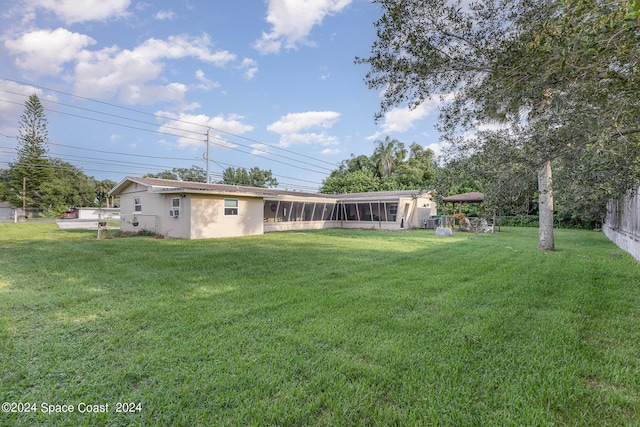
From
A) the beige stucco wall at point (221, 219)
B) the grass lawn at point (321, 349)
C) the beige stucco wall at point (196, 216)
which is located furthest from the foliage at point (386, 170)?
the grass lawn at point (321, 349)

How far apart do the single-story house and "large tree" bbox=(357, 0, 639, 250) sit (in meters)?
6.53

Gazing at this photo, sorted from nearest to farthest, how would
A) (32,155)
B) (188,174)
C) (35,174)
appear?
(32,155)
(35,174)
(188,174)

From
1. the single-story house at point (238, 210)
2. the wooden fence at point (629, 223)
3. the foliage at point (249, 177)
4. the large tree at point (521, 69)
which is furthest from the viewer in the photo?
the foliage at point (249, 177)

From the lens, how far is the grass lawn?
2021 millimetres

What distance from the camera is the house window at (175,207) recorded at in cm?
1375

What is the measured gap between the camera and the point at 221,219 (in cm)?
1436

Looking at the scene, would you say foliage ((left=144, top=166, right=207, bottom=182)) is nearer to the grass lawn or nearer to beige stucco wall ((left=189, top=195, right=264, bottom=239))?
beige stucco wall ((left=189, top=195, right=264, bottom=239))

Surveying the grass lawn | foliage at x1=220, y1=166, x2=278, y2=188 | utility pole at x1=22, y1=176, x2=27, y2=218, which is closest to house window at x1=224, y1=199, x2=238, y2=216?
the grass lawn

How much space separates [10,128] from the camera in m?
32.2

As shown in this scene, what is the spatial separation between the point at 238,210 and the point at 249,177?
2885 cm

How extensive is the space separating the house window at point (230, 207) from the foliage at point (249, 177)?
27786mm

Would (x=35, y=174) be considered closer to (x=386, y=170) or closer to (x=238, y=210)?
(x=238, y=210)

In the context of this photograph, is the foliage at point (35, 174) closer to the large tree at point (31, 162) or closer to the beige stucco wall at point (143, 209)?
the large tree at point (31, 162)

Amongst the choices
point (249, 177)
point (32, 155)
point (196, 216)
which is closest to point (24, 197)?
point (32, 155)
